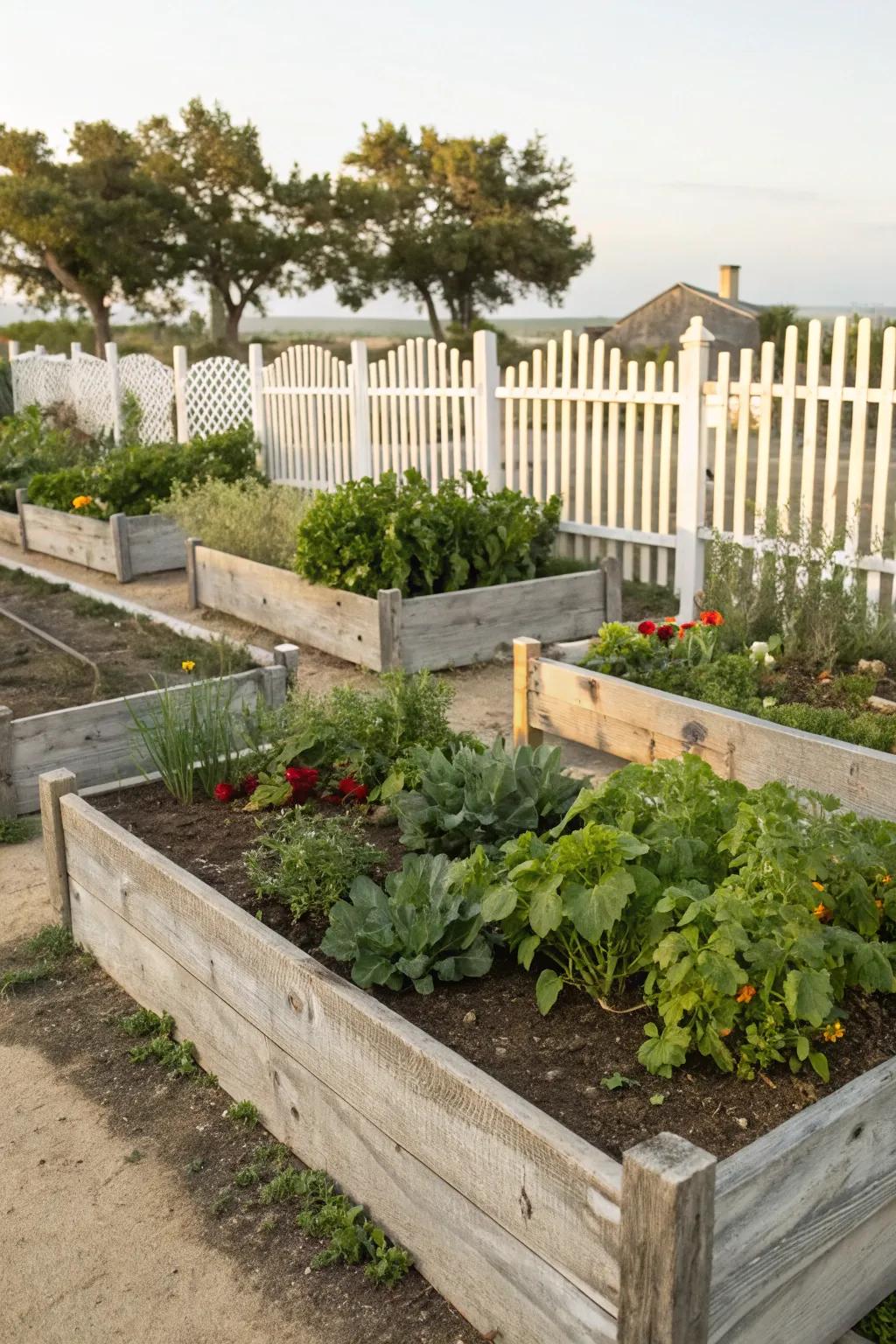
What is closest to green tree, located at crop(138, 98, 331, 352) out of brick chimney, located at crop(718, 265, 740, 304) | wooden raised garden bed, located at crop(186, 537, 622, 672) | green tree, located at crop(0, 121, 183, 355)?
green tree, located at crop(0, 121, 183, 355)

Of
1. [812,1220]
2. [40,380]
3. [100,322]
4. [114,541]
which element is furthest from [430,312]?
[812,1220]

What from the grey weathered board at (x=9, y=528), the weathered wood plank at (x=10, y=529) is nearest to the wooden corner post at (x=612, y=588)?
the weathered wood plank at (x=10, y=529)

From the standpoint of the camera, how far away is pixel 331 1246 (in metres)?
2.74

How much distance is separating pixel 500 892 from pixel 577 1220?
884 millimetres

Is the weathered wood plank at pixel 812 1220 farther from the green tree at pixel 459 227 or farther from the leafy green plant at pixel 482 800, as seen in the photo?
the green tree at pixel 459 227

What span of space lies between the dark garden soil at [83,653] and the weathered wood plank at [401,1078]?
7.84 feet

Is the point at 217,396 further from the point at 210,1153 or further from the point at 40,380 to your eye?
the point at 210,1153

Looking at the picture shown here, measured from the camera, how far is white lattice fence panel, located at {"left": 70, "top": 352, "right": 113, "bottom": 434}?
1611 centimetres

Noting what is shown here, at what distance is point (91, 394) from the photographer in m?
16.6

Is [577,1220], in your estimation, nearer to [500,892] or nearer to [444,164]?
[500,892]

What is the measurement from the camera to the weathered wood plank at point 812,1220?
2.08 m

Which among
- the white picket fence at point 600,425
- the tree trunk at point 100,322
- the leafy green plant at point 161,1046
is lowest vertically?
the leafy green plant at point 161,1046

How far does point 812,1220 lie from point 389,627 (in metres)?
5.25

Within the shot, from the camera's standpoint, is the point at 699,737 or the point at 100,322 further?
the point at 100,322
